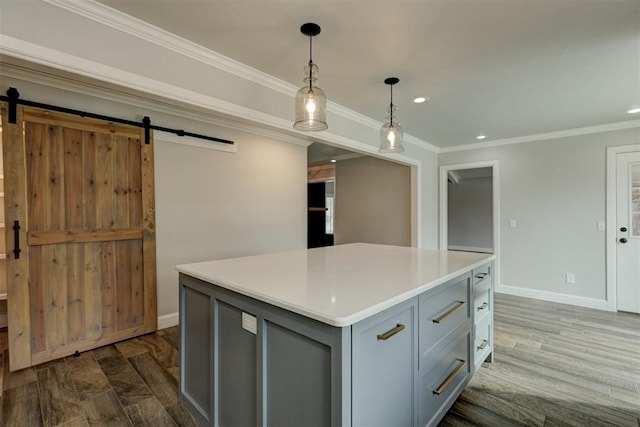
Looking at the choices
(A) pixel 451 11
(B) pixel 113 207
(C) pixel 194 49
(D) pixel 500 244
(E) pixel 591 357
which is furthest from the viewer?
(D) pixel 500 244

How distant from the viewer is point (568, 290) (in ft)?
13.6

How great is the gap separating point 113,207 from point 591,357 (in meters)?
4.41

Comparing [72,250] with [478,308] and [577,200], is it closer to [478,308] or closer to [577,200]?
[478,308]

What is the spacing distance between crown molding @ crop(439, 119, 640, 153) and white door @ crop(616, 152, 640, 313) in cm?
35

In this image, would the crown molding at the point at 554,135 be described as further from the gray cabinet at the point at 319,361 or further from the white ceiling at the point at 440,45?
the gray cabinet at the point at 319,361

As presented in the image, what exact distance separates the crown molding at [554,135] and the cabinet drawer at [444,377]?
11.9 feet

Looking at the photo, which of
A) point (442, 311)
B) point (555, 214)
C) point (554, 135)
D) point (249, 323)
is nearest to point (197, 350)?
point (249, 323)

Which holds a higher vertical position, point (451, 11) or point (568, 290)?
point (451, 11)

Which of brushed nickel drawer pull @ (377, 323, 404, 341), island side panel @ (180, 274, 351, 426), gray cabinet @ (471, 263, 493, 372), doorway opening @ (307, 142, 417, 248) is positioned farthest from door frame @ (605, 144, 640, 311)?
island side panel @ (180, 274, 351, 426)

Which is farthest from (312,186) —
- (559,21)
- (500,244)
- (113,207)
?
(559,21)

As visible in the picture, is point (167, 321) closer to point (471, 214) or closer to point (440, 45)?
point (440, 45)

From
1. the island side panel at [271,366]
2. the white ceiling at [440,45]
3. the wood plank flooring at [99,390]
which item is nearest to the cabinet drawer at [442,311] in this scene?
the island side panel at [271,366]

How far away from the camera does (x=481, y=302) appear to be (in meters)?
2.27

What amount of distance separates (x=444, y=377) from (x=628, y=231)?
3746 mm
